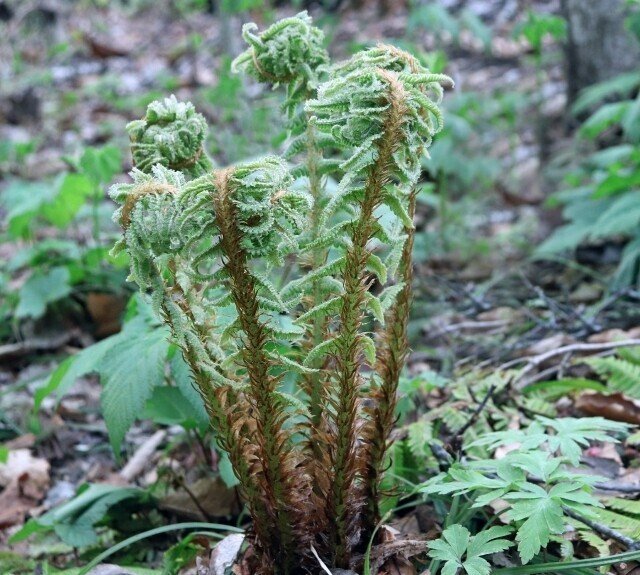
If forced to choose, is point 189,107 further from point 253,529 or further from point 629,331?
point 629,331

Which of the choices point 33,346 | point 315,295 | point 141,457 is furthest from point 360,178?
point 33,346

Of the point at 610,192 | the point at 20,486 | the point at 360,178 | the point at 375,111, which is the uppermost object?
the point at 375,111

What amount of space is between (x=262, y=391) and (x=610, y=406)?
1.36 metres

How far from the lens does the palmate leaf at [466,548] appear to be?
1.53 meters

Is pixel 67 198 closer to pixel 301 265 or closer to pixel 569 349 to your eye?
pixel 569 349

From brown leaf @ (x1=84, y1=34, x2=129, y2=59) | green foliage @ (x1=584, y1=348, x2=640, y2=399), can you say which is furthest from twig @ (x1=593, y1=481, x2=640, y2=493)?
brown leaf @ (x1=84, y1=34, x2=129, y2=59)

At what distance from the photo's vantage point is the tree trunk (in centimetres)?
482

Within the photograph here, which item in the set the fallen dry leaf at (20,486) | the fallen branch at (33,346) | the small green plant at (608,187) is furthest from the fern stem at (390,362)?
the fallen branch at (33,346)

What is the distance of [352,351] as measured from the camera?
1481 mm

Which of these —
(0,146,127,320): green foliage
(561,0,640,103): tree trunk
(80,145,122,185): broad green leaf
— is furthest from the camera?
(561,0,640,103): tree trunk

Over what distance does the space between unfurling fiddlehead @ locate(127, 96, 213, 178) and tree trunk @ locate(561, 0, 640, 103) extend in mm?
3946

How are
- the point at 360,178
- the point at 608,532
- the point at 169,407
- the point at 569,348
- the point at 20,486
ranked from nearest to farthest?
the point at 360,178, the point at 608,532, the point at 169,407, the point at 569,348, the point at 20,486

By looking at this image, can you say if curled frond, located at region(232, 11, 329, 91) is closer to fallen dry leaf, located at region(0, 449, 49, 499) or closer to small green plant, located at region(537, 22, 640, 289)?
fallen dry leaf, located at region(0, 449, 49, 499)

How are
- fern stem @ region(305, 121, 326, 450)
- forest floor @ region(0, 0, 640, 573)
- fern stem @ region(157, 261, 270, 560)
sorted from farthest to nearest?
forest floor @ region(0, 0, 640, 573), fern stem @ region(305, 121, 326, 450), fern stem @ region(157, 261, 270, 560)
